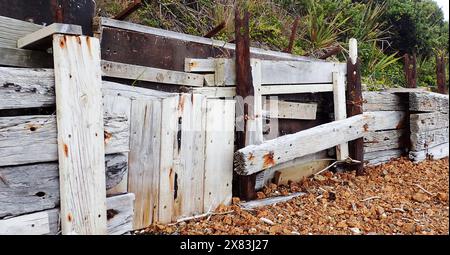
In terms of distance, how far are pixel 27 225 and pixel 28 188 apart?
139mm

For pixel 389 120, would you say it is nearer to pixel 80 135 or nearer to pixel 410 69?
pixel 410 69

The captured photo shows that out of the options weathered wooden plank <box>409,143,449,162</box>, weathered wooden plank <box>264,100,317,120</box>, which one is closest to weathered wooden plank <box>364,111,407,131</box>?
weathered wooden plank <box>409,143,449,162</box>

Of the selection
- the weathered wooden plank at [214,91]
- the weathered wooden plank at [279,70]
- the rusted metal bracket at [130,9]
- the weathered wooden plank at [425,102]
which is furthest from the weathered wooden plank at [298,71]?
the weathered wooden plank at [425,102]

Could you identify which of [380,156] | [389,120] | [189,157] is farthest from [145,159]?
[389,120]

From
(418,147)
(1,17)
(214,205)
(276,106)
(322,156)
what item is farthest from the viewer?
(418,147)

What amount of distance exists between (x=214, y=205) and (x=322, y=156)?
1.25 m

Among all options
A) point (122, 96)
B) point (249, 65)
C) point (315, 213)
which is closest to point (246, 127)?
point (249, 65)

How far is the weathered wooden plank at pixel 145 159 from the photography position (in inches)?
78.2

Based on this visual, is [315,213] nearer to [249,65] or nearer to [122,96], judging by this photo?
[249,65]

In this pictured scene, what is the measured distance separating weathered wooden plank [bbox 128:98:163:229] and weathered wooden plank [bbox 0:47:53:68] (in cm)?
45

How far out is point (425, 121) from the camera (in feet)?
13.2

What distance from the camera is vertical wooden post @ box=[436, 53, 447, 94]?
407cm

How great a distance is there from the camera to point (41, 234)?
1510 millimetres

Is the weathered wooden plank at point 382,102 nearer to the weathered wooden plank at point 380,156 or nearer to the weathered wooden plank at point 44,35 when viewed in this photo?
the weathered wooden plank at point 380,156
